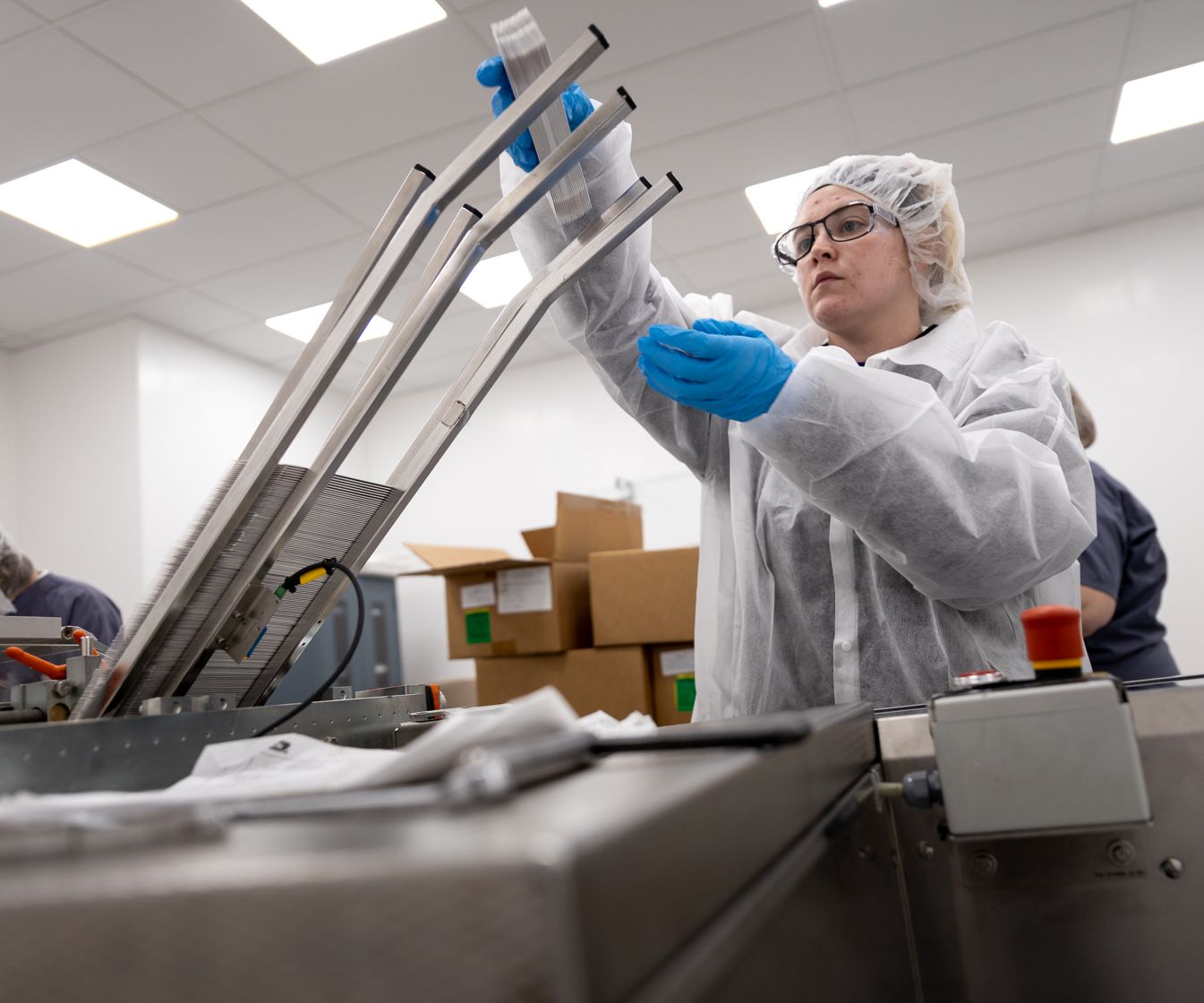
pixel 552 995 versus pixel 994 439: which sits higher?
pixel 994 439

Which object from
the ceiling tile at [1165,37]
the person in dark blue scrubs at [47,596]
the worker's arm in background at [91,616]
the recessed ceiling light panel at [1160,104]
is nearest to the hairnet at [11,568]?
the person in dark blue scrubs at [47,596]

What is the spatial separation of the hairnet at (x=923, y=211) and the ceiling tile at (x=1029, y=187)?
2.32 metres

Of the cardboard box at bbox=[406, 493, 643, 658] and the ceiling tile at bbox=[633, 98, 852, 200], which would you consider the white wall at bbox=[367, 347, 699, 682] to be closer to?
the ceiling tile at bbox=[633, 98, 852, 200]

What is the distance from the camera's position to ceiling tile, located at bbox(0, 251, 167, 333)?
3.39 metres

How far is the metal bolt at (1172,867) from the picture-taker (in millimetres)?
583

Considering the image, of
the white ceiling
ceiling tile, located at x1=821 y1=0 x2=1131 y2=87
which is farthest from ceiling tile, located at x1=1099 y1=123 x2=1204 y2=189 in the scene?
ceiling tile, located at x1=821 y1=0 x2=1131 y2=87

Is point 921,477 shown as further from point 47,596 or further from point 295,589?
point 47,596

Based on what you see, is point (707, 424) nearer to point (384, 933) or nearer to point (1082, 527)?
point (1082, 527)

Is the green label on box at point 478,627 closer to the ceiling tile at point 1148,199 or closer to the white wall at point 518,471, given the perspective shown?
the white wall at point 518,471

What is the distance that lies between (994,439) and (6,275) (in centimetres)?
364

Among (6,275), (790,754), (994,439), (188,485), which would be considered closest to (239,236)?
(6,275)

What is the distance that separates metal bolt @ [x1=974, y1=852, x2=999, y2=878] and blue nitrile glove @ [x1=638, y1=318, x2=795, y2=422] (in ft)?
1.43

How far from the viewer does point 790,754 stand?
1.27ft

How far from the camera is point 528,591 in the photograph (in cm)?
267
